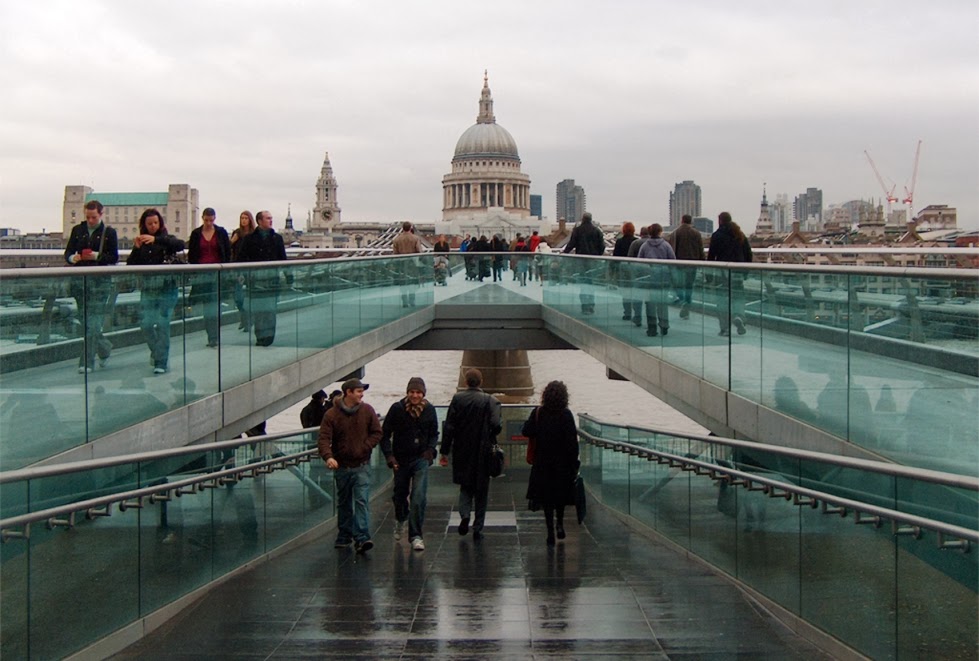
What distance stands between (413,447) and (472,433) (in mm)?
519

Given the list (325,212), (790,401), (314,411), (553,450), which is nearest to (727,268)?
(790,401)

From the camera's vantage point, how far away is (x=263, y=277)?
465 inches

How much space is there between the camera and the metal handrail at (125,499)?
19.6ft

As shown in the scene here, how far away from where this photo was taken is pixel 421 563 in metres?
9.69

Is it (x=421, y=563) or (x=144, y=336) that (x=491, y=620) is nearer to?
(x=421, y=563)

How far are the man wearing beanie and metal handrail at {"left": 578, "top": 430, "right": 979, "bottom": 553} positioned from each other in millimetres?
2064

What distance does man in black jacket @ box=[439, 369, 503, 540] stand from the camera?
1036cm

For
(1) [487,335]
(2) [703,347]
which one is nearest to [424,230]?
(1) [487,335]

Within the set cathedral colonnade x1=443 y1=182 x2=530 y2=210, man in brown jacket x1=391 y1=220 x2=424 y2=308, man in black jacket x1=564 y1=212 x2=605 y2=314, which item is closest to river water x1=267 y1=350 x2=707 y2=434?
man in brown jacket x1=391 y1=220 x2=424 y2=308

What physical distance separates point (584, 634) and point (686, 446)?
143 inches

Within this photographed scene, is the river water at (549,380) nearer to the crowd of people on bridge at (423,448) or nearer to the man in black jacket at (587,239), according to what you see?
the man in black jacket at (587,239)

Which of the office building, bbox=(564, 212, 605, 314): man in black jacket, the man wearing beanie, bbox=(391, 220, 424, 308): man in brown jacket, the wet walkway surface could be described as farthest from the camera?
the office building

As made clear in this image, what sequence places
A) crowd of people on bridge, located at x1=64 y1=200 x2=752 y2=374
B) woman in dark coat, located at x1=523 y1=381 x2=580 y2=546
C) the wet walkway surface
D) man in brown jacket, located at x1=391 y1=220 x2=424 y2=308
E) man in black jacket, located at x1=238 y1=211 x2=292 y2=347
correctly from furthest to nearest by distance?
man in brown jacket, located at x1=391 y1=220 x2=424 y2=308 < man in black jacket, located at x1=238 y1=211 x2=292 y2=347 < woman in dark coat, located at x1=523 y1=381 x2=580 y2=546 < crowd of people on bridge, located at x1=64 y1=200 x2=752 y2=374 < the wet walkway surface

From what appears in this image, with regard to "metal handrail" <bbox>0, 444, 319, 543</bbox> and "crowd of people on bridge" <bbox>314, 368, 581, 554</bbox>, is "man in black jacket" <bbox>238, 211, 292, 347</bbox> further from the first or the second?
"metal handrail" <bbox>0, 444, 319, 543</bbox>
